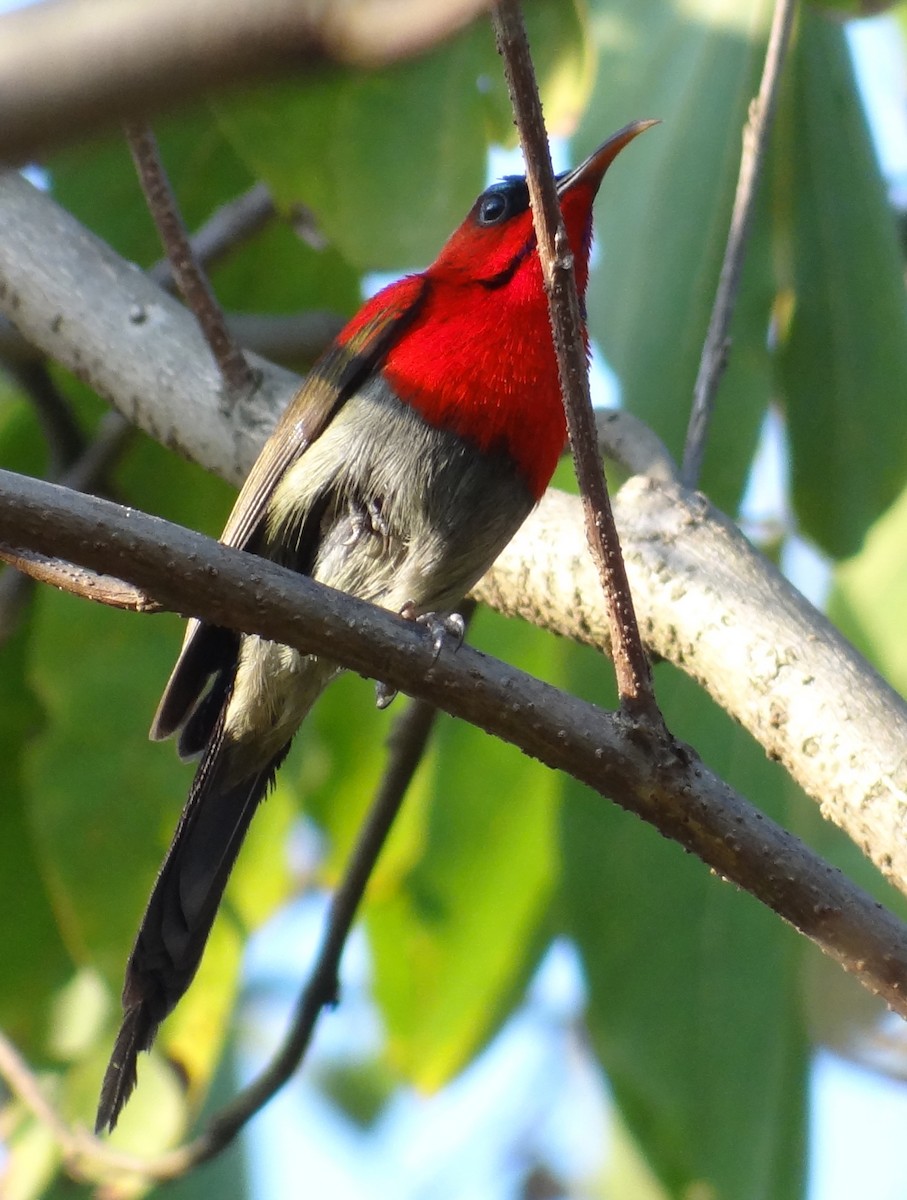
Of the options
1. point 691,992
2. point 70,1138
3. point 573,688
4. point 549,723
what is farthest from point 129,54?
point 70,1138

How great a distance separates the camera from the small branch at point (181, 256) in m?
3.00

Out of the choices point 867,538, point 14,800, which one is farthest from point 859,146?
point 14,800

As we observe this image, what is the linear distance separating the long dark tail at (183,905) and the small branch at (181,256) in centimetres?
85

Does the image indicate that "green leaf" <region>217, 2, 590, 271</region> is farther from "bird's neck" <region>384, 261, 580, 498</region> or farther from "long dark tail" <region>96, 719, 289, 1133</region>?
"long dark tail" <region>96, 719, 289, 1133</region>

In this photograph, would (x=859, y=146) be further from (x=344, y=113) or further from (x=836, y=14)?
(x=344, y=113)

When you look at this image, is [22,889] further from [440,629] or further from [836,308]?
[836,308]

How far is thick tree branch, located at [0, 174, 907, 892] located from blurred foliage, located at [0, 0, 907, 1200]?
461 millimetres

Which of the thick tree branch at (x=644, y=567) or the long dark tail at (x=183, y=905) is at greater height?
the thick tree branch at (x=644, y=567)

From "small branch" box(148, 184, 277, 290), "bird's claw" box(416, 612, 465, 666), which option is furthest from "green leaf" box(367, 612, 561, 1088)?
"bird's claw" box(416, 612, 465, 666)

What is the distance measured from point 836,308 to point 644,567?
1170mm

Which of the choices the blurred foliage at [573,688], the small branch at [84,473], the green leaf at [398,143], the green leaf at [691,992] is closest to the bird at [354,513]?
the green leaf at [398,143]

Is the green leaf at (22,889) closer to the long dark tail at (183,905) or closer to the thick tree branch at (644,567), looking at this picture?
the long dark tail at (183,905)

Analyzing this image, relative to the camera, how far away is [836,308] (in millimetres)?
3469

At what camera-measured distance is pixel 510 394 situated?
3.14 metres
